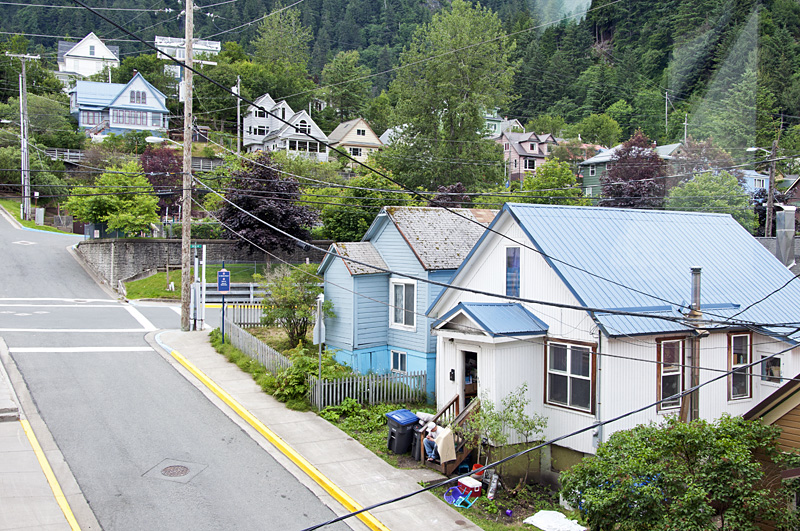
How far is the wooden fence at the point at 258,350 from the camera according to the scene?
1852cm

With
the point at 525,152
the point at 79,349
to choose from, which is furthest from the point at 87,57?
the point at 79,349

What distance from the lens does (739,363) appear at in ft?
51.2

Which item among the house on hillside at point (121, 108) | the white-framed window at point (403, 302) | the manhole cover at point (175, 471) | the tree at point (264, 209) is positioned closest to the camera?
the manhole cover at point (175, 471)

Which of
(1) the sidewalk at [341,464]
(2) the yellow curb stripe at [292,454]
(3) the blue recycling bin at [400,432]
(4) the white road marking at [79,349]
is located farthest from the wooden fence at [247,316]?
(3) the blue recycling bin at [400,432]

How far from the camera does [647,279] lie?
50.3 ft

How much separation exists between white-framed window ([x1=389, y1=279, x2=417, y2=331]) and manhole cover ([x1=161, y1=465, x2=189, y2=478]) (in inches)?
341

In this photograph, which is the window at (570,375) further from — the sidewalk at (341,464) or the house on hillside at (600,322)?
the sidewalk at (341,464)

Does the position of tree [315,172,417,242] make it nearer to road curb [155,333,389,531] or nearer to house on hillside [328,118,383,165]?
road curb [155,333,389,531]

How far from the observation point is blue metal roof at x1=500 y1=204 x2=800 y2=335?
47.1 feet

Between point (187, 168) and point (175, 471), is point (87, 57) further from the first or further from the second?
point (175, 471)

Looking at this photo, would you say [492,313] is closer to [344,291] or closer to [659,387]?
[659,387]

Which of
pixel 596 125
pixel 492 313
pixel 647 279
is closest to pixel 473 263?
pixel 492 313

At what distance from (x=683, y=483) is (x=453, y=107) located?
146ft

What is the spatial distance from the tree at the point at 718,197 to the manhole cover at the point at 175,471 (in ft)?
98.4
